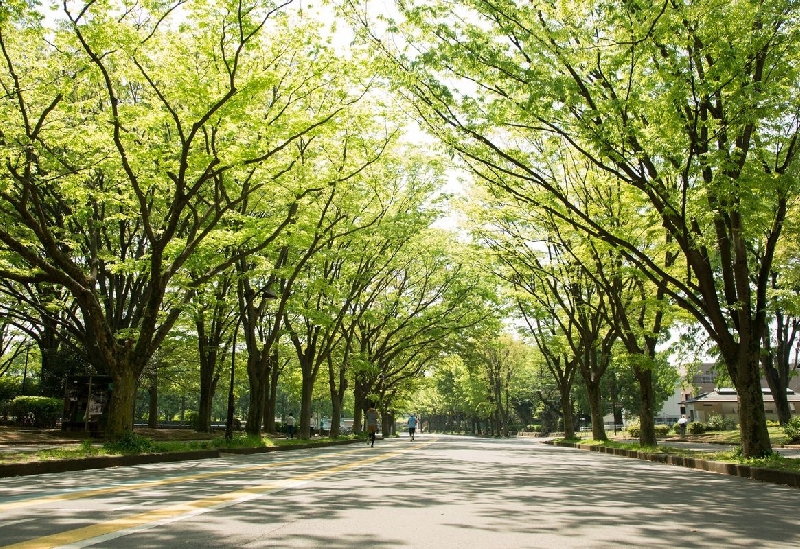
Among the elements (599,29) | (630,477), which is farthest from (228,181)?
(630,477)

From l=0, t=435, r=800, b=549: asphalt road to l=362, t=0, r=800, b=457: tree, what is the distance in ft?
17.0

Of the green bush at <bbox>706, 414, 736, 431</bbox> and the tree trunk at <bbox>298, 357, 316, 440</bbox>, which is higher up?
the tree trunk at <bbox>298, 357, 316, 440</bbox>

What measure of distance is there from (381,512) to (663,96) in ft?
30.4

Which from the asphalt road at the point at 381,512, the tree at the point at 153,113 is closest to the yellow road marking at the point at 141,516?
the asphalt road at the point at 381,512

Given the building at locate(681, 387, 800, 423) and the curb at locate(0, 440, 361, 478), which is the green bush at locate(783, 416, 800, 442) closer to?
the curb at locate(0, 440, 361, 478)

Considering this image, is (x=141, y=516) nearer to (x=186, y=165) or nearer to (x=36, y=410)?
(x=186, y=165)

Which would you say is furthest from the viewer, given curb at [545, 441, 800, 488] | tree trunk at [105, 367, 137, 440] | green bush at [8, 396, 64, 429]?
green bush at [8, 396, 64, 429]

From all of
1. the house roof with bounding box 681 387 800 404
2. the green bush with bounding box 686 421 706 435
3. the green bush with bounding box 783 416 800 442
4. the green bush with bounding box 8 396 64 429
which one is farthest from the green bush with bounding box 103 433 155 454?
the house roof with bounding box 681 387 800 404

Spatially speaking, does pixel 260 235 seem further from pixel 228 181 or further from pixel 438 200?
pixel 438 200

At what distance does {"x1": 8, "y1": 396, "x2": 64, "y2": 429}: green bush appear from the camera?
2584 centimetres

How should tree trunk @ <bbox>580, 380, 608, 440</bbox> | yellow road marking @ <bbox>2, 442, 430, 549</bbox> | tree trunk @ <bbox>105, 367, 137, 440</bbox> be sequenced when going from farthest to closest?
tree trunk @ <bbox>580, 380, 608, 440</bbox>, tree trunk @ <bbox>105, 367, 137, 440</bbox>, yellow road marking @ <bbox>2, 442, 430, 549</bbox>

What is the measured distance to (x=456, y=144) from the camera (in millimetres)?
13844

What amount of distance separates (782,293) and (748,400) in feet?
28.4

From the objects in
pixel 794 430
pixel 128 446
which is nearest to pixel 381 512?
pixel 128 446
